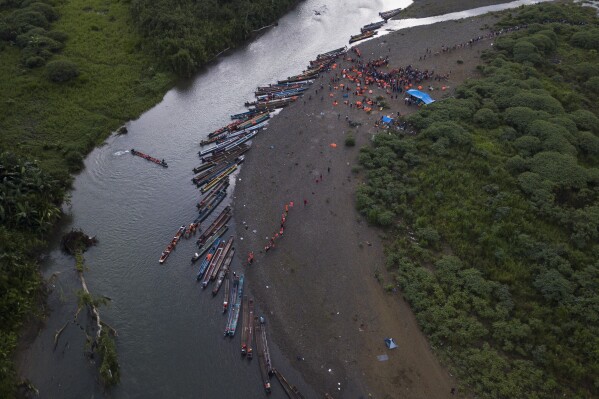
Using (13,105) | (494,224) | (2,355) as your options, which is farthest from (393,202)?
(13,105)

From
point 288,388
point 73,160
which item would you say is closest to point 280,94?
point 73,160

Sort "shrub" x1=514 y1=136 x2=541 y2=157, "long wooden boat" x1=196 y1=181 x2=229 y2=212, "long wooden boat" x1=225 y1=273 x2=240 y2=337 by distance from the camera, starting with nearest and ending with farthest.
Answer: "long wooden boat" x1=225 y1=273 x2=240 y2=337 → "long wooden boat" x1=196 y1=181 x2=229 y2=212 → "shrub" x1=514 y1=136 x2=541 y2=157

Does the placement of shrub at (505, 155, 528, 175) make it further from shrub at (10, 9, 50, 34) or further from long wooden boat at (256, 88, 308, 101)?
shrub at (10, 9, 50, 34)

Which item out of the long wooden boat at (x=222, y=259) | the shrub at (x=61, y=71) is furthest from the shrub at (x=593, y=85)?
the shrub at (x=61, y=71)

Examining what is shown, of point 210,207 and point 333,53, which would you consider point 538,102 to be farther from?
point 210,207

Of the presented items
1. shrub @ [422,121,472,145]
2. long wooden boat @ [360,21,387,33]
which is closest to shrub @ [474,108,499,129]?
shrub @ [422,121,472,145]
